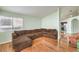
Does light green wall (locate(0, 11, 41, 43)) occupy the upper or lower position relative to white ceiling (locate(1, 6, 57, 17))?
lower

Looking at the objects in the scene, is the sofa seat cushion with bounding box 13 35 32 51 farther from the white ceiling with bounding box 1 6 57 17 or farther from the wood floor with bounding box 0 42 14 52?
the white ceiling with bounding box 1 6 57 17

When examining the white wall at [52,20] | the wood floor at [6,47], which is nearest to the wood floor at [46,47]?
the wood floor at [6,47]

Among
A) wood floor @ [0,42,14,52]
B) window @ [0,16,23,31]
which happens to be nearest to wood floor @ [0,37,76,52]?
wood floor @ [0,42,14,52]

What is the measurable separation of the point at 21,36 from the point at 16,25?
0.21 metres

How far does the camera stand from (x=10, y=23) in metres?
1.94

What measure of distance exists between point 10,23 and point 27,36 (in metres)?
0.36

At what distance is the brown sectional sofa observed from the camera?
1.94 meters

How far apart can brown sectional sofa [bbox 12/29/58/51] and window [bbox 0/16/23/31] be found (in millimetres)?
96

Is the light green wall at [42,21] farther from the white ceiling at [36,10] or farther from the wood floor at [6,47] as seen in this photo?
the wood floor at [6,47]

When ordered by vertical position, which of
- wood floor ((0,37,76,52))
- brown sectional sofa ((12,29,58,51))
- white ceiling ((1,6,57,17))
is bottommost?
wood floor ((0,37,76,52))

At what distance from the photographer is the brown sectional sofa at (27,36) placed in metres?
1.94

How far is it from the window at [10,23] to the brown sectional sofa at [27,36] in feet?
0.32

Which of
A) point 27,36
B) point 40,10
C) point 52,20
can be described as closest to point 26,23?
point 27,36
